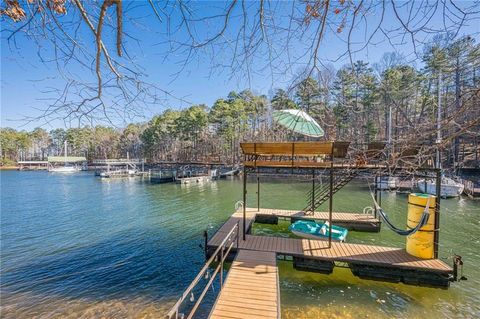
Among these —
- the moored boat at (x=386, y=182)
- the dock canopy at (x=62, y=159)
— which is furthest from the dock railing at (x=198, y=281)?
the dock canopy at (x=62, y=159)

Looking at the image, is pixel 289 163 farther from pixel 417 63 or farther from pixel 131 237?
pixel 131 237

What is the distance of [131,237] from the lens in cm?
1160

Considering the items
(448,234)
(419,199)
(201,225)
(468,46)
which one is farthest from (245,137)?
(468,46)

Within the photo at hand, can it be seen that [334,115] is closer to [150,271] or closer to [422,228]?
[422,228]

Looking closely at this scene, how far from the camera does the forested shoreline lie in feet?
6.31

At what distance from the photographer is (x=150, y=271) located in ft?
26.2

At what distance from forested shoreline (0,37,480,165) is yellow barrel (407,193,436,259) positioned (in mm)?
2363

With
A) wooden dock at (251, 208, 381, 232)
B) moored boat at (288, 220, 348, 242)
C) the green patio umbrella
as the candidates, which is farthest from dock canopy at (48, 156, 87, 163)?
the green patio umbrella

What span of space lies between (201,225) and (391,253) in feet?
29.5

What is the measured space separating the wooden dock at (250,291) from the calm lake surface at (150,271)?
840mm

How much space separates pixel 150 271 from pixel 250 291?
4.36 metres

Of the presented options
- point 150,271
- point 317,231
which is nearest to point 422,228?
point 317,231

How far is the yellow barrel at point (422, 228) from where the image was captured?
A: 6613 mm

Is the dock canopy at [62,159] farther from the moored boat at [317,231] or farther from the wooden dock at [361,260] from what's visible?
the moored boat at [317,231]
